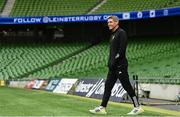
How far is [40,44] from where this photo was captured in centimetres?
4016

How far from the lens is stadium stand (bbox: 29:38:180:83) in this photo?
1108 inches

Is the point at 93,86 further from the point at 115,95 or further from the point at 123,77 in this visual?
the point at 123,77

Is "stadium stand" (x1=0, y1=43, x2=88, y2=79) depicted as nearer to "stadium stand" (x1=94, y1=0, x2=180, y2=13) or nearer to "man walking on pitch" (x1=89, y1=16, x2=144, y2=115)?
"stadium stand" (x1=94, y1=0, x2=180, y2=13)

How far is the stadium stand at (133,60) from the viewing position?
2813 cm

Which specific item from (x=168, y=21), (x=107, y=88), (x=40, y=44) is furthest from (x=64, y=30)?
(x=107, y=88)

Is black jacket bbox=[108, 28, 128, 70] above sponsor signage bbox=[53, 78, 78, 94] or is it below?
above

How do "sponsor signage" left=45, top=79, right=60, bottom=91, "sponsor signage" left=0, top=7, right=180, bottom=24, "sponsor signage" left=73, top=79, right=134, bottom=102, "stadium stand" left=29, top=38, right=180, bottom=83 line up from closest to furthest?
"sponsor signage" left=73, top=79, right=134, bottom=102 < "sponsor signage" left=45, top=79, right=60, bottom=91 < "stadium stand" left=29, top=38, right=180, bottom=83 < "sponsor signage" left=0, top=7, right=180, bottom=24

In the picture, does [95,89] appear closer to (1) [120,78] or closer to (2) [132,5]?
(1) [120,78]

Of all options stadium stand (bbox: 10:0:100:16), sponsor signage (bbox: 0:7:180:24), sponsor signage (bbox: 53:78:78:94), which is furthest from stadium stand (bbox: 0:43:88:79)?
sponsor signage (bbox: 53:78:78:94)

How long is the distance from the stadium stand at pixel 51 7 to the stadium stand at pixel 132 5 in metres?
1.54

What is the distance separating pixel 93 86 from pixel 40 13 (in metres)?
21.2

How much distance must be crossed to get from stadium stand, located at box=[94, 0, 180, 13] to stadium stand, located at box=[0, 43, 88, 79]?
3576mm

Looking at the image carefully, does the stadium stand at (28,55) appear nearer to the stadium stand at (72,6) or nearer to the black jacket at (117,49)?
the stadium stand at (72,6)

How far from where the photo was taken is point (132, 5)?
3775 centimetres
